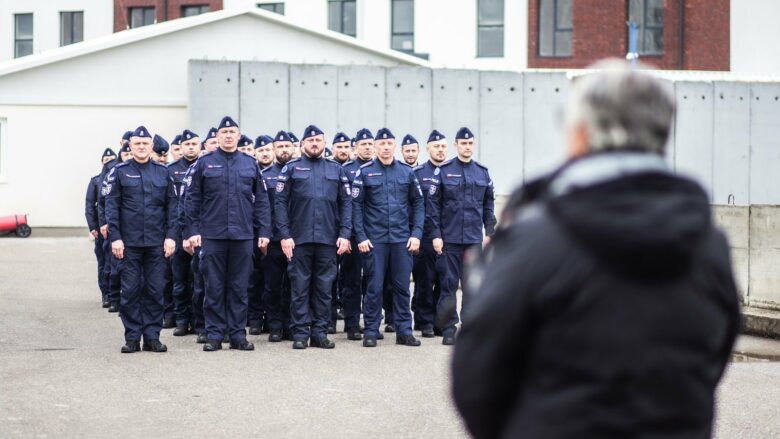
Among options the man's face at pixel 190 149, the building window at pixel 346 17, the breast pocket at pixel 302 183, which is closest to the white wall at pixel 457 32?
the building window at pixel 346 17

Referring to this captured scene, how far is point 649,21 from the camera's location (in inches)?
1687

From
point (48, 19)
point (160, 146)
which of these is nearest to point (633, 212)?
point (160, 146)

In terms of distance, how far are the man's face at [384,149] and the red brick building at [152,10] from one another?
34.5 m

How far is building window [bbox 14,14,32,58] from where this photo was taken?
171ft

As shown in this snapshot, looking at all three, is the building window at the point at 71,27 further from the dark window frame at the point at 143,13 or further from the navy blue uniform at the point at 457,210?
the navy blue uniform at the point at 457,210

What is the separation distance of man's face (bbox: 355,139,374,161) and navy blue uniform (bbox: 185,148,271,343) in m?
1.95

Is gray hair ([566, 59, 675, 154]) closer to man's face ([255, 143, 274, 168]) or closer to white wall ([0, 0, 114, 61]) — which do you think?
man's face ([255, 143, 274, 168])

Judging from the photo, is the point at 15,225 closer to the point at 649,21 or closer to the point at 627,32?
the point at 627,32

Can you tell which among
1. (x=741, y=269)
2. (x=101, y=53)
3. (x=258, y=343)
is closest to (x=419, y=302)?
(x=258, y=343)

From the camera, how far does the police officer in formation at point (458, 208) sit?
1473 cm

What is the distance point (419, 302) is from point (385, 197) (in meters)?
1.47

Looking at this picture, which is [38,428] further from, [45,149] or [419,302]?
[45,149]

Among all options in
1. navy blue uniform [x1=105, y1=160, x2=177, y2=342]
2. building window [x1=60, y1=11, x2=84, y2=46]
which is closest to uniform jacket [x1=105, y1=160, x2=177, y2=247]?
navy blue uniform [x1=105, y1=160, x2=177, y2=342]

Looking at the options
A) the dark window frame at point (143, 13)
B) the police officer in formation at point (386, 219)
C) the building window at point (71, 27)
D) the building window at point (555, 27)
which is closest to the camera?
the police officer in formation at point (386, 219)
